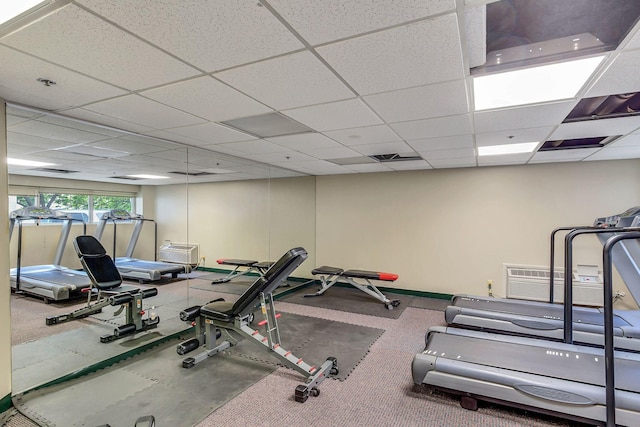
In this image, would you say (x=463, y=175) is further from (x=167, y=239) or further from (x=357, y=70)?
(x=167, y=239)

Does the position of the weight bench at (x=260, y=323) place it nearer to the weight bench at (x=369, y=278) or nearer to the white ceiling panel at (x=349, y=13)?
the white ceiling panel at (x=349, y=13)

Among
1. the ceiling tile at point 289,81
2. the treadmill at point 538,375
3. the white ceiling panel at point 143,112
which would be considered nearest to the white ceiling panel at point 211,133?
the white ceiling panel at point 143,112

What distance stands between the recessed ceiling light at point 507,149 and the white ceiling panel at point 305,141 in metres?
1.88

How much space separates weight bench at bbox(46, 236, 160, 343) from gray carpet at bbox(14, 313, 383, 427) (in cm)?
53

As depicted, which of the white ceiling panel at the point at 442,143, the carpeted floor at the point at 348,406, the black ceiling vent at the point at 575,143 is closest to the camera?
the carpeted floor at the point at 348,406

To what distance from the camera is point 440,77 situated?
1852 millimetres

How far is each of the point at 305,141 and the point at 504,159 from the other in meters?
3.00

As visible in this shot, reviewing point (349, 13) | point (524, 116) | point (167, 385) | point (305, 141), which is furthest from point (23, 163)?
point (524, 116)

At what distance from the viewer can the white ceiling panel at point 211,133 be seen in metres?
3.00

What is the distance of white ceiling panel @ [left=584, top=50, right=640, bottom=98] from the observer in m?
1.62

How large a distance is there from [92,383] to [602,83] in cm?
446

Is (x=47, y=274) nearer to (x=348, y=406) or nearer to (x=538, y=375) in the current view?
(x=348, y=406)

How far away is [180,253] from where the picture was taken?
186 inches

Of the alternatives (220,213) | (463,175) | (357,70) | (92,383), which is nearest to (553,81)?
(357,70)
